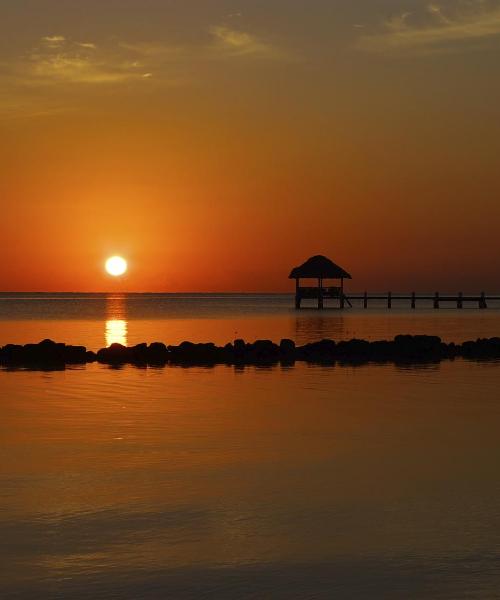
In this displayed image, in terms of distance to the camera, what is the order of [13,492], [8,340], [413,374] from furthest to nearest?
[8,340] → [413,374] → [13,492]

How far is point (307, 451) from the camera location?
1288cm

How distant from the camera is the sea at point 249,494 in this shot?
716cm

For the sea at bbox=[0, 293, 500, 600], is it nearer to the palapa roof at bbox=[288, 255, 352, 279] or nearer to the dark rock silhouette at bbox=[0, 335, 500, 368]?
Result: the dark rock silhouette at bbox=[0, 335, 500, 368]

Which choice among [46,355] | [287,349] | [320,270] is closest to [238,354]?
[287,349]

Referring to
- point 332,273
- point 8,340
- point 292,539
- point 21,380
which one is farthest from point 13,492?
point 332,273

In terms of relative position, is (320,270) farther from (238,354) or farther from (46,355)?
(46,355)

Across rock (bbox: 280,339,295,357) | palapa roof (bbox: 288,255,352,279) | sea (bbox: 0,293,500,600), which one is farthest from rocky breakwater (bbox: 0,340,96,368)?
palapa roof (bbox: 288,255,352,279)

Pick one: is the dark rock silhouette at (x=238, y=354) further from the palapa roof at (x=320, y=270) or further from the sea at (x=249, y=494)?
the palapa roof at (x=320, y=270)

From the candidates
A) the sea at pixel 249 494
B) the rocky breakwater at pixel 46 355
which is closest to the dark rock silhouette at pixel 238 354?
the rocky breakwater at pixel 46 355

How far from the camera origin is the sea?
716 centimetres

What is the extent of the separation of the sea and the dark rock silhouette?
320 inches

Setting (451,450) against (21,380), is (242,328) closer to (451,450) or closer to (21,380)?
(21,380)

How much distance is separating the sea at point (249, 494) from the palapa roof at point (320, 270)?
200ft

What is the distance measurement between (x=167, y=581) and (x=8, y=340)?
1517 inches
